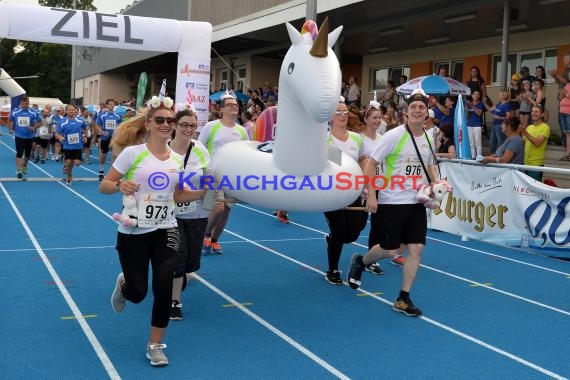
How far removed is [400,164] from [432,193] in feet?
1.29

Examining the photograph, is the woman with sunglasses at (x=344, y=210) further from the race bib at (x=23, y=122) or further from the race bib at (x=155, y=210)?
the race bib at (x=23, y=122)

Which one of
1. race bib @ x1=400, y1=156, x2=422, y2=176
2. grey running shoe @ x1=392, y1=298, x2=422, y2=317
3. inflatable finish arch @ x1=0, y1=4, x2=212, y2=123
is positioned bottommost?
grey running shoe @ x1=392, y1=298, x2=422, y2=317

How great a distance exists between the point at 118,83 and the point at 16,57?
33.4 m

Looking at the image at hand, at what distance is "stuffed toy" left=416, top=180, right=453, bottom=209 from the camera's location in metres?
5.64

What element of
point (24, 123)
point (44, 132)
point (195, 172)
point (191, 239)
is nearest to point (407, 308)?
point (191, 239)

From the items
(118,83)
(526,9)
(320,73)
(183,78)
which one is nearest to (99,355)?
(320,73)

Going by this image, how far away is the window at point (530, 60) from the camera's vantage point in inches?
728

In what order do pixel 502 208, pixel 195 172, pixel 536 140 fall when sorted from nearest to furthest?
pixel 195 172
pixel 502 208
pixel 536 140

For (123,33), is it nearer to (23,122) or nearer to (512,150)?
(23,122)

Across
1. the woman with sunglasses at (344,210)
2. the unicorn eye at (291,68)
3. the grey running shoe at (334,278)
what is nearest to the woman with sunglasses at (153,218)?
the unicorn eye at (291,68)

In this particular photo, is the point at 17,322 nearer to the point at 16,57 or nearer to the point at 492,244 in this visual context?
the point at 492,244

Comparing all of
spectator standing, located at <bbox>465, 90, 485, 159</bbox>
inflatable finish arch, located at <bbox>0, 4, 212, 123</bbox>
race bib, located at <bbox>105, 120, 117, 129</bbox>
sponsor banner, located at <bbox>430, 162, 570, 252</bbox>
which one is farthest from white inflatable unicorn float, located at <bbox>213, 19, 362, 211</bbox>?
race bib, located at <bbox>105, 120, 117, 129</bbox>

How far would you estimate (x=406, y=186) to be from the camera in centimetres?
575

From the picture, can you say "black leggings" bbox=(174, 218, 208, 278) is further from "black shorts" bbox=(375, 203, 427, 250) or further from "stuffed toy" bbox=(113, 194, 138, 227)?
"black shorts" bbox=(375, 203, 427, 250)
